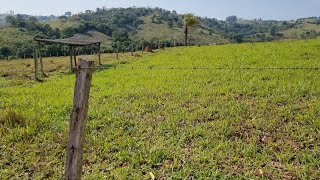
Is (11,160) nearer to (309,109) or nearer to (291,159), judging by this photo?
(291,159)

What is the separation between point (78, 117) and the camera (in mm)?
3732

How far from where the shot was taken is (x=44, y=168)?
5.82 m

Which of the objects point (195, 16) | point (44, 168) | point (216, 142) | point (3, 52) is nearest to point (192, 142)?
point (216, 142)

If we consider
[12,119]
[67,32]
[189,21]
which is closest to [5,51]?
[189,21]

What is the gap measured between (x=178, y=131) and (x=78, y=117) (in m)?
3.98

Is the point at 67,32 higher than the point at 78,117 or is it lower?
higher

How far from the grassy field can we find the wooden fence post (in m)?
1.72

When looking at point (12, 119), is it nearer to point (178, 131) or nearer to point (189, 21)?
point (178, 131)

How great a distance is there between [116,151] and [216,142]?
2.04 m

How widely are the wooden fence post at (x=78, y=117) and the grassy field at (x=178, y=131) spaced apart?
172 cm

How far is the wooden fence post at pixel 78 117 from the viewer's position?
3.66 m

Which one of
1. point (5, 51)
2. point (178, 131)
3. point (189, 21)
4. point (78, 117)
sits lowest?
point (178, 131)

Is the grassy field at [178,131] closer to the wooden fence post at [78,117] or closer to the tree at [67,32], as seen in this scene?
the wooden fence post at [78,117]

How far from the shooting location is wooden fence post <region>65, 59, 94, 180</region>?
3.66 meters
